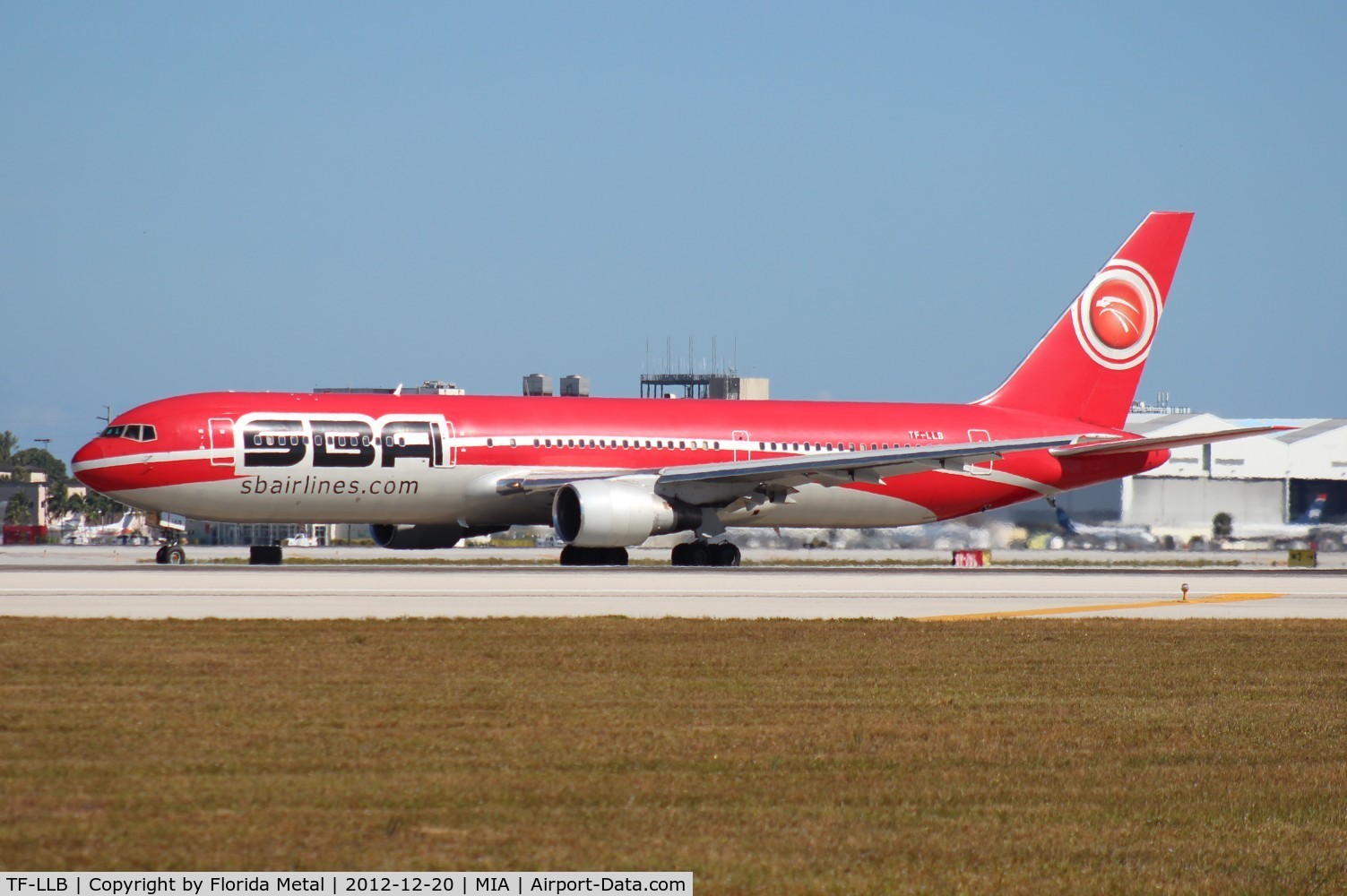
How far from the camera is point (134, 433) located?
3484 centimetres

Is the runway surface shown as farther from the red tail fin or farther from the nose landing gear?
the red tail fin

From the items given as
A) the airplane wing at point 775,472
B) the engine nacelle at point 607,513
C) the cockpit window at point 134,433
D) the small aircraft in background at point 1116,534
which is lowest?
the small aircraft in background at point 1116,534

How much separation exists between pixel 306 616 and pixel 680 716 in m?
9.35

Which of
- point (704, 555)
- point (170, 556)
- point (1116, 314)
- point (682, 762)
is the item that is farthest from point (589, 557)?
point (682, 762)

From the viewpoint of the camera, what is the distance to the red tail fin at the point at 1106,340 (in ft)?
146

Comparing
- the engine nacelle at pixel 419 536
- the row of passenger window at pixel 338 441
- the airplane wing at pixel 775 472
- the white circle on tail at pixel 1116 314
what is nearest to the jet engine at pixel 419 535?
the engine nacelle at pixel 419 536

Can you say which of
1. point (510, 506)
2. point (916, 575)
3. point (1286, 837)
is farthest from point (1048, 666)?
point (510, 506)

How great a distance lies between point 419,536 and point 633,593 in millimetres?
14850

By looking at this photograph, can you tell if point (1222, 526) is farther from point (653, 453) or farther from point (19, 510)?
point (19, 510)

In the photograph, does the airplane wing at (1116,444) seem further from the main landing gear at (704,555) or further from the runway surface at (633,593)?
the main landing gear at (704,555)

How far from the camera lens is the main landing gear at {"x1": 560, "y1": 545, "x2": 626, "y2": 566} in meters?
39.0

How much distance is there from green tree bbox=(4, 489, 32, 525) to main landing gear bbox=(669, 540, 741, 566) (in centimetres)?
8744

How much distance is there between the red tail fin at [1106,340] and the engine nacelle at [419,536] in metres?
15.2

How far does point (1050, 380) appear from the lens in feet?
146
